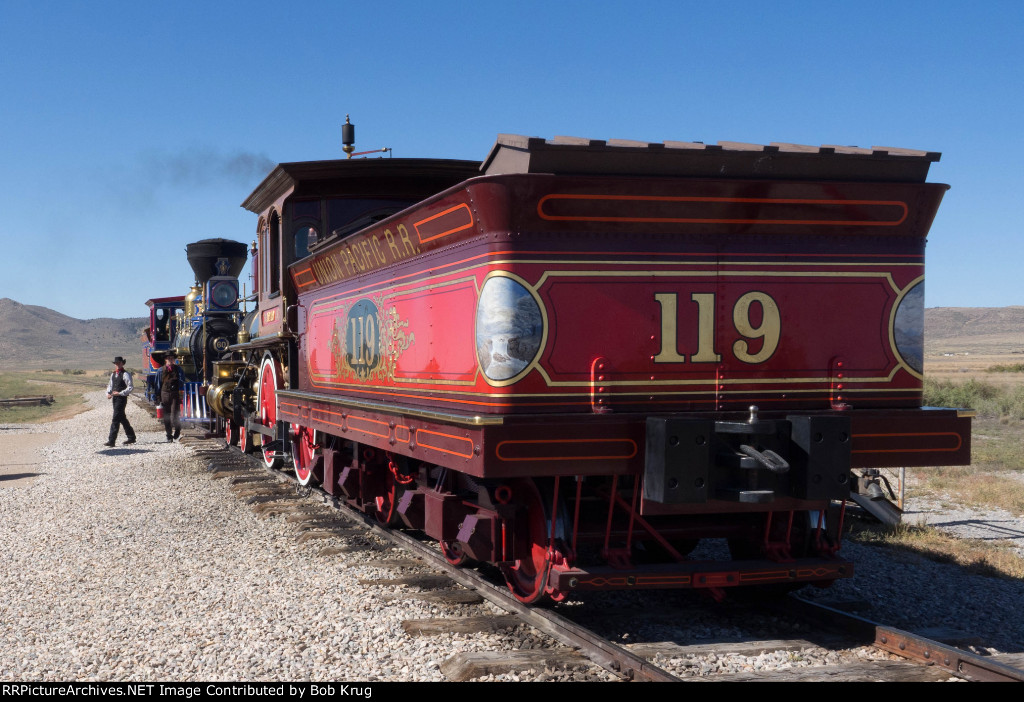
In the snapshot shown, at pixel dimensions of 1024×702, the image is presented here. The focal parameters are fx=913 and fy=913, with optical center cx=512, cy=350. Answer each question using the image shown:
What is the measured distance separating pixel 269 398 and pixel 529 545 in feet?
20.1

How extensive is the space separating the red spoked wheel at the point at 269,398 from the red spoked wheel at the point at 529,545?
535 cm

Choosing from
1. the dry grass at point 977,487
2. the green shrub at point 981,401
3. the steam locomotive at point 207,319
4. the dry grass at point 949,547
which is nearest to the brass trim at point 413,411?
the dry grass at point 949,547

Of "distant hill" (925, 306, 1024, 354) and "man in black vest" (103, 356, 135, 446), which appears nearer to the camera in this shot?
"man in black vest" (103, 356, 135, 446)

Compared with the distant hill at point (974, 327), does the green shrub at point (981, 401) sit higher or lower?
lower

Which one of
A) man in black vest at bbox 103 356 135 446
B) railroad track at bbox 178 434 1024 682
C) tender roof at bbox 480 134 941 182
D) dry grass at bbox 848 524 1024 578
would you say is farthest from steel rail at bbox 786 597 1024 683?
man in black vest at bbox 103 356 135 446

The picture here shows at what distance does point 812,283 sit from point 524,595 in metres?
2.43

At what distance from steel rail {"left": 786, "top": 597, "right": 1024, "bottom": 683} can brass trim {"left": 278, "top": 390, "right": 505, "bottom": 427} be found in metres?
2.16

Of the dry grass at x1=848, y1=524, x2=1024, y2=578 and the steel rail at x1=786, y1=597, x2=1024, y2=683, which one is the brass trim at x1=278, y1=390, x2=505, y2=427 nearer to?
the steel rail at x1=786, y1=597, x2=1024, y2=683

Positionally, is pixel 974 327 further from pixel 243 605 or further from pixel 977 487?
pixel 243 605

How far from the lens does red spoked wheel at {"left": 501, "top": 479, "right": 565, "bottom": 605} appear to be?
5074mm

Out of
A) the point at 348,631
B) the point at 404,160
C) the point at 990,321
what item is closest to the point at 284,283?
the point at 404,160

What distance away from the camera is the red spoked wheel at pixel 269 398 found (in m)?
10.1

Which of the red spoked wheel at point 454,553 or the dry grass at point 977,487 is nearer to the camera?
the red spoked wheel at point 454,553

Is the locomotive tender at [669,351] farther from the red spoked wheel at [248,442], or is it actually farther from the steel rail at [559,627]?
the red spoked wheel at [248,442]
